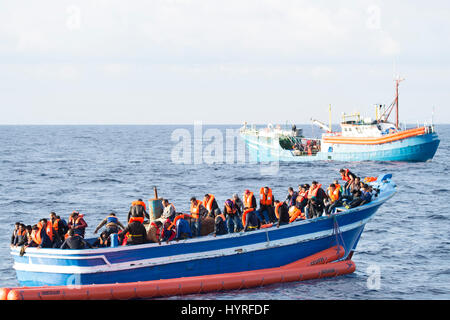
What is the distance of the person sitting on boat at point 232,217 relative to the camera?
21453 mm

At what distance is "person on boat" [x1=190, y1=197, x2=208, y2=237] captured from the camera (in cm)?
2127

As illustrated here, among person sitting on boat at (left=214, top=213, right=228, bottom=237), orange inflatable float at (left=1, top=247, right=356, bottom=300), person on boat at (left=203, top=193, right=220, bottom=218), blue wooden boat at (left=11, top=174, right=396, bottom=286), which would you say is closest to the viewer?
orange inflatable float at (left=1, top=247, right=356, bottom=300)

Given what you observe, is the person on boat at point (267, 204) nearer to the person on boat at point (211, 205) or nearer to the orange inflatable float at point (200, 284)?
the person on boat at point (211, 205)

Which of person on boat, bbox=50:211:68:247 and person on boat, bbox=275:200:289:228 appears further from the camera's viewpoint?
person on boat, bbox=275:200:289:228

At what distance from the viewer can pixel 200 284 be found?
67.5 ft

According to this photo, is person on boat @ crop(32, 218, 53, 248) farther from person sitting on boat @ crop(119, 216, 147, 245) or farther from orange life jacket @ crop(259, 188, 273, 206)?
orange life jacket @ crop(259, 188, 273, 206)

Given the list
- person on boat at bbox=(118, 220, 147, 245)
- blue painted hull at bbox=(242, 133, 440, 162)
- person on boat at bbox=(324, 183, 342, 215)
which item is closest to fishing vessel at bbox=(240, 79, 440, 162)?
blue painted hull at bbox=(242, 133, 440, 162)

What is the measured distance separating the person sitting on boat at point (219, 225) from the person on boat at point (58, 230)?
511cm

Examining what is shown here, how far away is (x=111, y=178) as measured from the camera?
199 ft

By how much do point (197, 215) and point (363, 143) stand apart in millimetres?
47924

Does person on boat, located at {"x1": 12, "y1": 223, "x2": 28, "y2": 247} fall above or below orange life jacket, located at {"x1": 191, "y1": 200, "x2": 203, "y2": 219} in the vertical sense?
below

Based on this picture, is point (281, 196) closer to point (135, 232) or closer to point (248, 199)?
point (248, 199)

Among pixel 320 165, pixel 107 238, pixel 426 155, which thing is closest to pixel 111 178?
pixel 320 165

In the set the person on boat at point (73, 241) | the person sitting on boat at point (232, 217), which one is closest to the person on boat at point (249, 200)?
the person sitting on boat at point (232, 217)
